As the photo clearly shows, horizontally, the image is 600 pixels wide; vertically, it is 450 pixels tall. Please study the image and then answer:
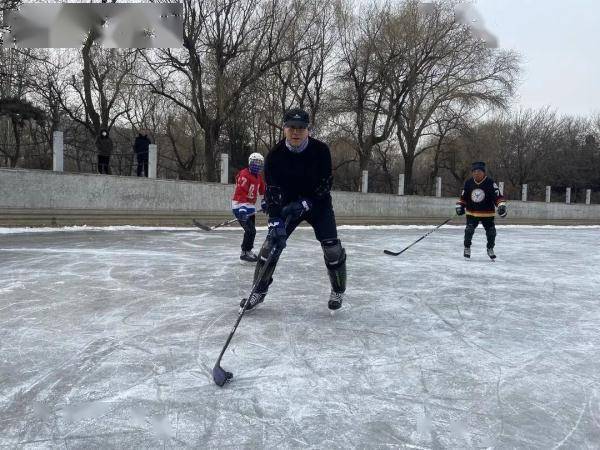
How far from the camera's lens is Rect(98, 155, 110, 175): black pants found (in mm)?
12445

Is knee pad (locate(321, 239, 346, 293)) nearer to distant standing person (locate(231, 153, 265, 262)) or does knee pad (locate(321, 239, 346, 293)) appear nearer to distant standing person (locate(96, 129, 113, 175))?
distant standing person (locate(231, 153, 265, 262))

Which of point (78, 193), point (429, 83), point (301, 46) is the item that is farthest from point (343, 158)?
point (78, 193)

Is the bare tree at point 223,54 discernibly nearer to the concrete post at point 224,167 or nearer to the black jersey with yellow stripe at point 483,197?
A: the concrete post at point 224,167

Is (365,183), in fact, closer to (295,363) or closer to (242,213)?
(242,213)

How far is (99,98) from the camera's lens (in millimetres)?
22625

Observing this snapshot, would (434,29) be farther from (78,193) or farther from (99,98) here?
(78,193)

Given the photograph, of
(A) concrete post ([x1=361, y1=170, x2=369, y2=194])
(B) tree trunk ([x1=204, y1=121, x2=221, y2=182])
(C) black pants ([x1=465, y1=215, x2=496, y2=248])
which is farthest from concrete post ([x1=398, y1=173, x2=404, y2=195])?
(C) black pants ([x1=465, y1=215, x2=496, y2=248])

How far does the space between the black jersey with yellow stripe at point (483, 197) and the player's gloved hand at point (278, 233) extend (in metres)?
5.19

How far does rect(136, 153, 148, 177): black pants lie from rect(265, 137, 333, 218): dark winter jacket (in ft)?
32.7

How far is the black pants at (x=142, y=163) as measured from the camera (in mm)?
12805

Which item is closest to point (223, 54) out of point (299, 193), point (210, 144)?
point (210, 144)

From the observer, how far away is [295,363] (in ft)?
8.83

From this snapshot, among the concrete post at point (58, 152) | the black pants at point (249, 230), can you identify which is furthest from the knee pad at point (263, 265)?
the concrete post at point (58, 152)

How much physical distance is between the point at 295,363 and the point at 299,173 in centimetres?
161
